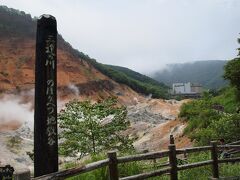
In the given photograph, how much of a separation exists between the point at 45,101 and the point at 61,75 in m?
77.2

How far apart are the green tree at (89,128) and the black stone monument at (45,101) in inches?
504

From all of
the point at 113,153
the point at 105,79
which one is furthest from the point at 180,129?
the point at 105,79

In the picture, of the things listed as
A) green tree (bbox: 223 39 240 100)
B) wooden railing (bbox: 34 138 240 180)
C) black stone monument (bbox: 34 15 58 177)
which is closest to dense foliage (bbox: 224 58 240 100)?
green tree (bbox: 223 39 240 100)

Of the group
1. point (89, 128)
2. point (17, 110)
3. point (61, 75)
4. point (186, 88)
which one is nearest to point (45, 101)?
point (89, 128)

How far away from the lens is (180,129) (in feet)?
135

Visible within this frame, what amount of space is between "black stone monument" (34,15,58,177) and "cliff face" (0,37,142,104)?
68643mm

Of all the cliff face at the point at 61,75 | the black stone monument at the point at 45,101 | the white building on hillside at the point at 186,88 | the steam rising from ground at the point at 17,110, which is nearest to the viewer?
the black stone monument at the point at 45,101

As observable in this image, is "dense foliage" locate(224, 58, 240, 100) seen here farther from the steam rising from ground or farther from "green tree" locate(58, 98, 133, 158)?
the steam rising from ground

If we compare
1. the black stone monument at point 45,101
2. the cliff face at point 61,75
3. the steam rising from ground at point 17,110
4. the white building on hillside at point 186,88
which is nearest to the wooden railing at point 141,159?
the black stone monument at point 45,101

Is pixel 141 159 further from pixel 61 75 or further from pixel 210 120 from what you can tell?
Answer: pixel 61 75

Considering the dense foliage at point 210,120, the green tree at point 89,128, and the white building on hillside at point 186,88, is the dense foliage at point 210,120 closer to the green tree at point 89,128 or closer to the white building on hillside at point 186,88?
the green tree at point 89,128

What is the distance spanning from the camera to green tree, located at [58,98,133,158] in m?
20.9

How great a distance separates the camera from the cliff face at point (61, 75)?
78.6 m

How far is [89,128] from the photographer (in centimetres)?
2102
